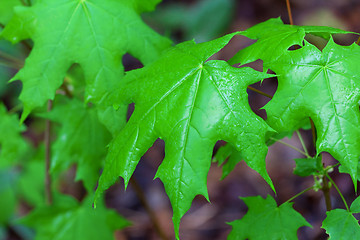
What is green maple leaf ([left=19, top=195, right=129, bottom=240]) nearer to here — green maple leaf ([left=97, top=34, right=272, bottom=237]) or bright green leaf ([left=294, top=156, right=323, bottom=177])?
green maple leaf ([left=97, top=34, right=272, bottom=237])

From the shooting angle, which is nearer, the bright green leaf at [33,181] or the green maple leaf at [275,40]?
the green maple leaf at [275,40]

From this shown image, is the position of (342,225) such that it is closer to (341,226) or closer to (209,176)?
(341,226)

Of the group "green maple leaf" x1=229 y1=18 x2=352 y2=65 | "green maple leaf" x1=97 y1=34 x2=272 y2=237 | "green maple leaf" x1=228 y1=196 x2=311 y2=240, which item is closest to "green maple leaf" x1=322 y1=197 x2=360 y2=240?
"green maple leaf" x1=228 y1=196 x2=311 y2=240

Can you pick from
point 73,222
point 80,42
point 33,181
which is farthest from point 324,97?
point 33,181

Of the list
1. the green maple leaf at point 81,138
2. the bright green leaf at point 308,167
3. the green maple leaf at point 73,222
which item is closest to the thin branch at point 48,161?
the green maple leaf at point 73,222

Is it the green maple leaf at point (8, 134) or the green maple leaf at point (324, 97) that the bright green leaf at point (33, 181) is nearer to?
the green maple leaf at point (8, 134)

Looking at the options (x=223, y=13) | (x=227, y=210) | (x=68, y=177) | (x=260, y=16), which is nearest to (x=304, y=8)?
(x=260, y=16)

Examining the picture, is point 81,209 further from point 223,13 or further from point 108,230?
point 223,13
